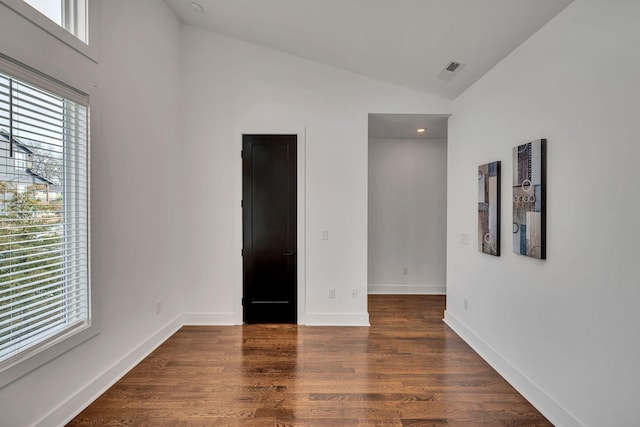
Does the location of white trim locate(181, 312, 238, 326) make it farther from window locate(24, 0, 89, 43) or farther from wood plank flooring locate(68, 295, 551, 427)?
window locate(24, 0, 89, 43)

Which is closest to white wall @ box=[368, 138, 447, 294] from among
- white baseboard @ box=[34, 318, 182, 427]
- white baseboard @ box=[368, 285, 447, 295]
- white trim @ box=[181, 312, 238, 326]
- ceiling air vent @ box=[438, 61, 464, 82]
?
white baseboard @ box=[368, 285, 447, 295]

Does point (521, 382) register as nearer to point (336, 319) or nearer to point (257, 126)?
point (336, 319)

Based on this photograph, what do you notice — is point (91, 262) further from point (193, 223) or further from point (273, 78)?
point (273, 78)

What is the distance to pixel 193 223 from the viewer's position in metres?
3.57

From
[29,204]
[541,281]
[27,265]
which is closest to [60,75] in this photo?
[29,204]

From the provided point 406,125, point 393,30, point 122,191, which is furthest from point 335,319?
point 393,30

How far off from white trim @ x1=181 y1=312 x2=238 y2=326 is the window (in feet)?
9.41

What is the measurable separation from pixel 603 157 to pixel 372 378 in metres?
2.18

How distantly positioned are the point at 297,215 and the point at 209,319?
64.4 inches

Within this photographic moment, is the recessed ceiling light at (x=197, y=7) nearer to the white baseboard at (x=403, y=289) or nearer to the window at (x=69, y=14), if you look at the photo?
the window at (x=69, y=14)

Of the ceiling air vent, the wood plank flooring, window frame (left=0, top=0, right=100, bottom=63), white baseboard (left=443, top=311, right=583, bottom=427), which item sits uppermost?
the ceiling air vent

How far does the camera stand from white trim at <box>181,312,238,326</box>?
3.58 metres

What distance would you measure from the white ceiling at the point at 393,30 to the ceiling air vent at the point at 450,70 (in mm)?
52

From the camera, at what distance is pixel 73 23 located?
209 centimetres
